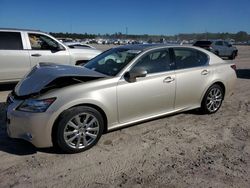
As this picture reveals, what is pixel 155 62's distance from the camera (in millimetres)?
5090

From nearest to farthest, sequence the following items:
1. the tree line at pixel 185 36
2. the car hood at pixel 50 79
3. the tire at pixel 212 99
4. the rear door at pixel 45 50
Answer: the car hood at pixel 50 79, the tire at pixel 212 99, the rear door at pixel 45 50, the tree line at pixel 185 36

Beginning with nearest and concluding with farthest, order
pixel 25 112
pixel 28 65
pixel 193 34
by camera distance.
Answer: pixel 25 112, pixel 28 65, pixel 193 34

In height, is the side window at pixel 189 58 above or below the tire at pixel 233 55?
above

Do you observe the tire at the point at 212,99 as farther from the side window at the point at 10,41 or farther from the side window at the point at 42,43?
the side window at the point at 10,41

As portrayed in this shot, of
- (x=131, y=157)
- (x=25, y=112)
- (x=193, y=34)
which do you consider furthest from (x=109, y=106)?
(x=193, y=34)

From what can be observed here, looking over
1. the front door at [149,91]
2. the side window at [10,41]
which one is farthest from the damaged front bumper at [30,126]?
the side window at [10,41]

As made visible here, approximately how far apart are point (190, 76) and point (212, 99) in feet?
3.00

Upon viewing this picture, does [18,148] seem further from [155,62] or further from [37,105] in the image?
[155,62]

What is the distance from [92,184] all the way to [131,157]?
0.85m

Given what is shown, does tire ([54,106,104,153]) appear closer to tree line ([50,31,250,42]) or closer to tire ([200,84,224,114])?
A: tire ([200,84,224,114])

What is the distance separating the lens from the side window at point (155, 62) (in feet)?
16.1

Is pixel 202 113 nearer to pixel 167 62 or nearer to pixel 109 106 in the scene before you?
pixel 167 62

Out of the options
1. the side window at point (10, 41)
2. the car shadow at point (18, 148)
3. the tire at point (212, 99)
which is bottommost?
the car shadow at point (18, 148)

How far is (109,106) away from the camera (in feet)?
14.3
